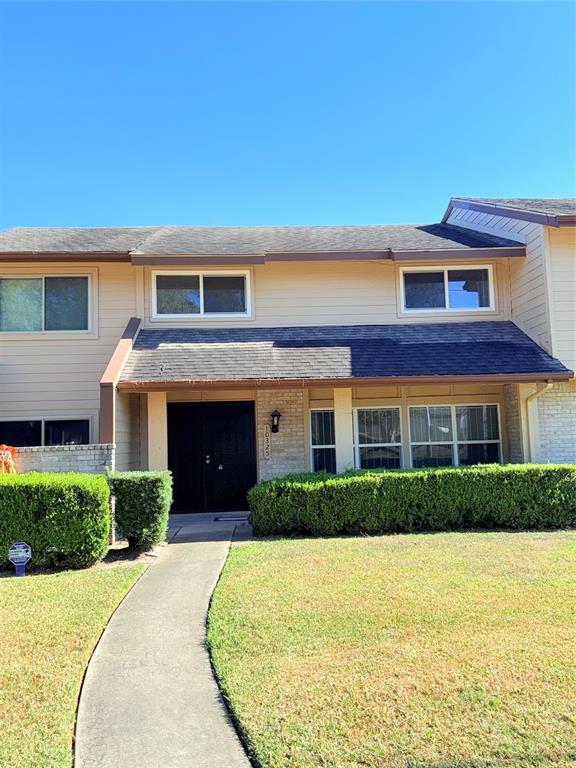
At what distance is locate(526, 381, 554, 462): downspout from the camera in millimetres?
10578

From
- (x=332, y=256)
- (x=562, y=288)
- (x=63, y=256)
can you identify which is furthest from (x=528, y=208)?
(x=63, y=256)

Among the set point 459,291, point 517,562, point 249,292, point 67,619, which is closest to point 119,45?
point 249,292

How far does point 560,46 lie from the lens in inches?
456

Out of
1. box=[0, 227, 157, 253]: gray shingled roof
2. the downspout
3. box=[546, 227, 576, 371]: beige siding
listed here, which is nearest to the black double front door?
box=[0, 227, 157, 253]: gray shingled roof

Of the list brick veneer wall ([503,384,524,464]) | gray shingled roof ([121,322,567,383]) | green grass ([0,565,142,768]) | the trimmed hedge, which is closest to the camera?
green grass ([0,565,142,768])

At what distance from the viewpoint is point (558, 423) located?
35.4ft

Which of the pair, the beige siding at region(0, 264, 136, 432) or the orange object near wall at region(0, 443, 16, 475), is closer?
the orange object near wall at region(0, 443, 16, 475)

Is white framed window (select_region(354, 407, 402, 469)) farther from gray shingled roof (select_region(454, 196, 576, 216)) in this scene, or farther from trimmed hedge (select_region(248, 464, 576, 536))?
gray shingled roof (select_region(454, 196, 576, 216))

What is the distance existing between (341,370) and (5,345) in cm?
734

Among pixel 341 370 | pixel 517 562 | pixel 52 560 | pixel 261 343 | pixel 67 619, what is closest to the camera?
pixel 67 619

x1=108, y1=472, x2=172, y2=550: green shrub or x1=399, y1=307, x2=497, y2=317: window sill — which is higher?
x1=399, y1=307, x2=497, y2=317: window sill

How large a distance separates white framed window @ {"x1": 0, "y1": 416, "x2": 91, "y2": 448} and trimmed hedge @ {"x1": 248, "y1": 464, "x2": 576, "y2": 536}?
4.73m

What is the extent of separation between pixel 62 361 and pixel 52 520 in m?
5.39

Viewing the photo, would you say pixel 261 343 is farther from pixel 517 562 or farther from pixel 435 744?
pixel 435 744
